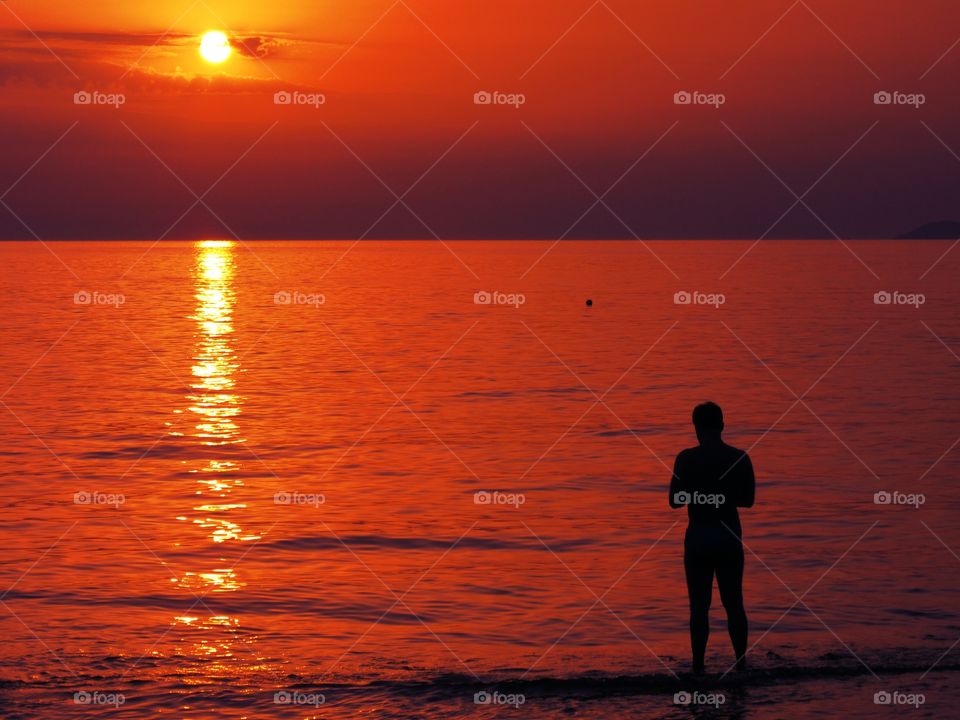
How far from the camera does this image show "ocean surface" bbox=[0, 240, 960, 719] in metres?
11.1

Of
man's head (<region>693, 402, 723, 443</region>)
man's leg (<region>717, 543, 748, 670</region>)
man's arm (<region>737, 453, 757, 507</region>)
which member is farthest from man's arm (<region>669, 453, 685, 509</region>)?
man's leg (<region>717, 543, 748, 670</region>)

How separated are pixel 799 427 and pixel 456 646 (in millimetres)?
17728

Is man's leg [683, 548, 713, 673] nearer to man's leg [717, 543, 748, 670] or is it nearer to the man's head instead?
man's leg [717, 543, 748, 670]

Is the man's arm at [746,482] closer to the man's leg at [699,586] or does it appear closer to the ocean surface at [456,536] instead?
the man's leg at [699,586]

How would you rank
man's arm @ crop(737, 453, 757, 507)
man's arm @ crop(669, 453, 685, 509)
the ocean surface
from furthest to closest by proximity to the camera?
the ocean surface, man's arm @ crop(669, 453, 685, 509), man's arm @ crop(737, 453, 757, 507)

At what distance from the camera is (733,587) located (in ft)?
34.0

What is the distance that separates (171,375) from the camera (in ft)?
134

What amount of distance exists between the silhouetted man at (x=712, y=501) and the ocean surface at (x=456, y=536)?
1.06 meters

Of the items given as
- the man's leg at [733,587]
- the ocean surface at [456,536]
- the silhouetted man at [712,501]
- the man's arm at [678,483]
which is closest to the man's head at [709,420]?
the silhouetted man at [712,501]

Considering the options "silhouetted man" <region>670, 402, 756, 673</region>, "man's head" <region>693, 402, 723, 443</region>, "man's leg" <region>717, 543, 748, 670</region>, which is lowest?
"man's leg" <region>717, 543, 748, 670</region>

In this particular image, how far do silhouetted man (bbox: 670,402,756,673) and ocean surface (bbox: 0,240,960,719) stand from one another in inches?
41.6

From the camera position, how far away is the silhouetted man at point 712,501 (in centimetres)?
1021

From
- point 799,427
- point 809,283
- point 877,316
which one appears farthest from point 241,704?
point 809,283

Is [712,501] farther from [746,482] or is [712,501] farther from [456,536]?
[456,536]
